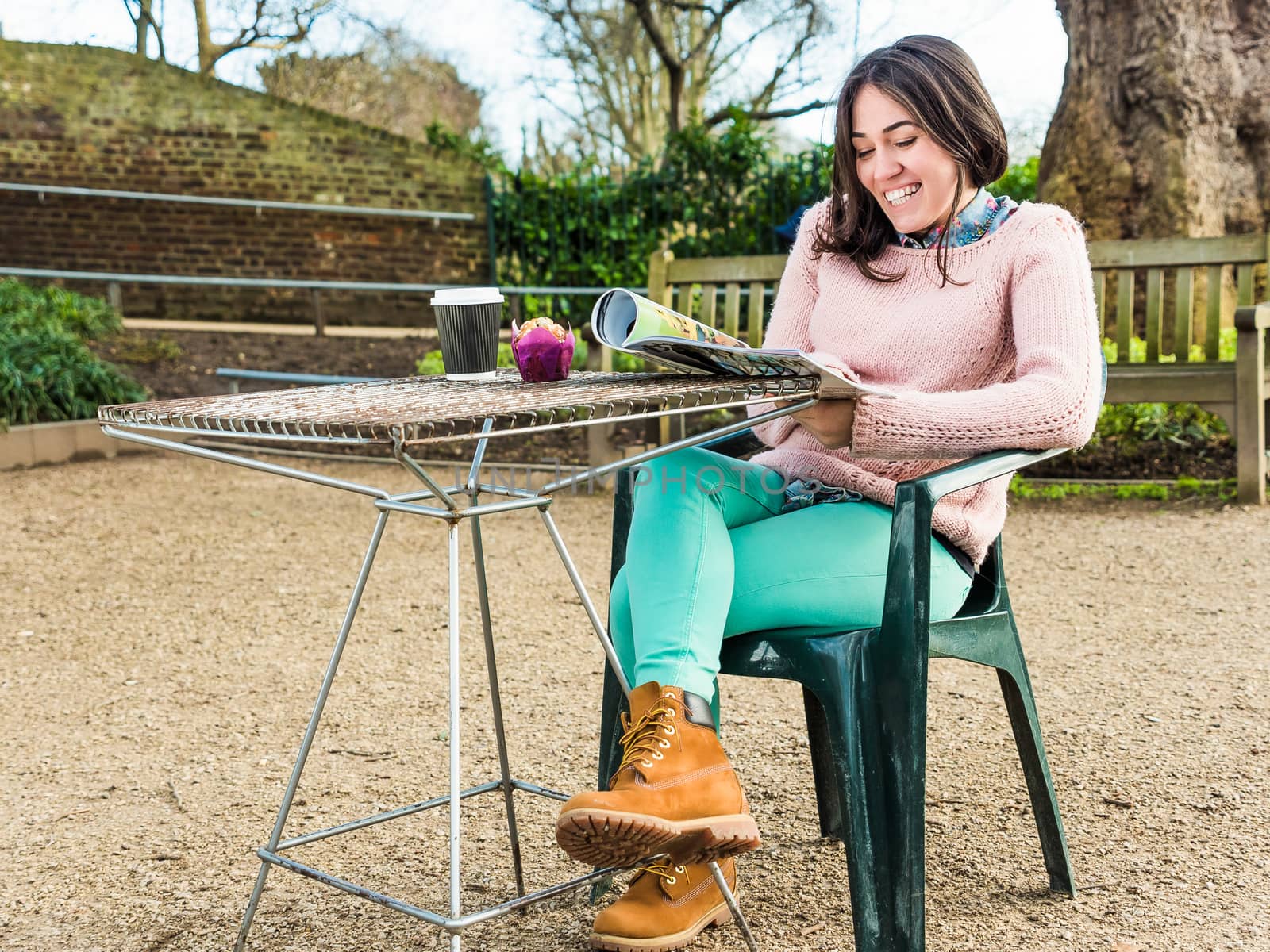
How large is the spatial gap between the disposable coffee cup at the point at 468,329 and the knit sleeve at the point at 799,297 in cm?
53

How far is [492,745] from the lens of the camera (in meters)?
2.90

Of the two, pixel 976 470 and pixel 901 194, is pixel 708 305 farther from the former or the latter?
pixel 976 470

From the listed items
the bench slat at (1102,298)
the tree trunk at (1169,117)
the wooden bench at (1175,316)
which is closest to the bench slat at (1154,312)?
the wooden bench at (1175,316)

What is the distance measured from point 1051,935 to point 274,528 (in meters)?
4.11

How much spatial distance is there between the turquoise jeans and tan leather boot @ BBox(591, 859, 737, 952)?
31cm

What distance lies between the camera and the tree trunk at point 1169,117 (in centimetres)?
627

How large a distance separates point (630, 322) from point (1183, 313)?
4.39 m

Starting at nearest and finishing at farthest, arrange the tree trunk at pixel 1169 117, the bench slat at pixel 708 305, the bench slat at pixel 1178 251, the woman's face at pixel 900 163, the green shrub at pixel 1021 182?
the woman's face at pixel 900 163, the bench slat at pixel 1178 251, the bench slat at pixel 708 305, the tree trunk at pixel 1169 117, the green shrub at pixel 1021 182

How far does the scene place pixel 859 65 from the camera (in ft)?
6.82

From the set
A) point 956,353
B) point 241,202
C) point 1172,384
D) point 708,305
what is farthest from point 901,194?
point 241,202

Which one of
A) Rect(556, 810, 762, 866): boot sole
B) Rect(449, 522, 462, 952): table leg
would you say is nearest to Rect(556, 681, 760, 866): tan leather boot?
Rect(556, 810, 762, 866): boot sole

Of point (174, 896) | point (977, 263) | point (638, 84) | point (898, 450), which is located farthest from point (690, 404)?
point (638, 84)

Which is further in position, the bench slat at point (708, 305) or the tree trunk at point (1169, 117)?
the tree trunk at point (1169, 117)

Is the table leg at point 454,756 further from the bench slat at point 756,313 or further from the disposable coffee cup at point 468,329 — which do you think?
the bench slat at point 756,313
